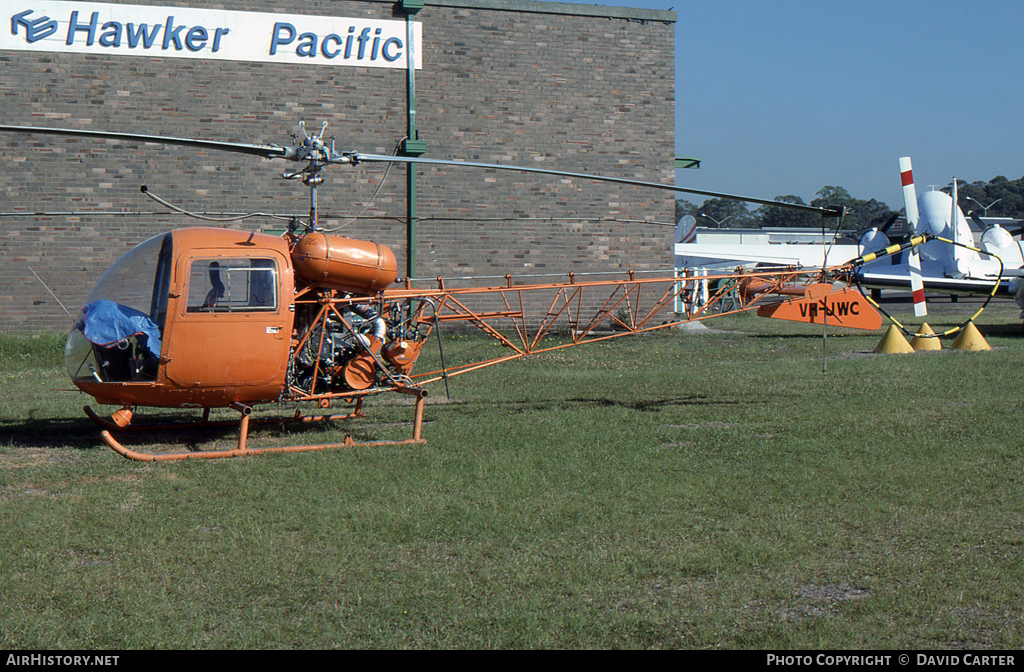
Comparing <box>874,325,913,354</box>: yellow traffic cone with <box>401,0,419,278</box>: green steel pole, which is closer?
<box>874,325,913,354</box>: yellow traffic cone

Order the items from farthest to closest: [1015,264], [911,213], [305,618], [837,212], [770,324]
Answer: [1015,264] → [770,324] → [911,213] → [837,212] → [305,618]

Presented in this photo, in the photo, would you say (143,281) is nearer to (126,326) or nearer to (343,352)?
(126,326)

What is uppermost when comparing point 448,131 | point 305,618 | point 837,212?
point 448,131

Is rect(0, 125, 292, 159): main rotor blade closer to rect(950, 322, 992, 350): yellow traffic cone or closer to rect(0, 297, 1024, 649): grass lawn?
rect(0, 297, 1024, 649): grass lawn

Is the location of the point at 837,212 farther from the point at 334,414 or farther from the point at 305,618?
the point at 305,618

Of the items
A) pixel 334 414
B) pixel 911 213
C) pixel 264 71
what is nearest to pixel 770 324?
pixel 911 213

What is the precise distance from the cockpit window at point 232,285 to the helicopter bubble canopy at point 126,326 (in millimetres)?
307

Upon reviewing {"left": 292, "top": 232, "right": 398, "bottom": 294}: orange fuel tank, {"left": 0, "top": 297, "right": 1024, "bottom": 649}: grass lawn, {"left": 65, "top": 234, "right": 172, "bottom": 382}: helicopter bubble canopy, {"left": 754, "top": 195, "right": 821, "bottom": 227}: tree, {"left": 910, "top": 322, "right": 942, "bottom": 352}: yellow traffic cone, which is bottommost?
{"left": 0, "top": 297, "right": 1024, "bottom": 649}: grass lawn

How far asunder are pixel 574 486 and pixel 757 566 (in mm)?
2192

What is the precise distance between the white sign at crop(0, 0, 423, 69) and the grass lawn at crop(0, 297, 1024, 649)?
1085 centimetres

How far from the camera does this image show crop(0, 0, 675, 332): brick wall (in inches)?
730

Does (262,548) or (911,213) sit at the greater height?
(911,213)

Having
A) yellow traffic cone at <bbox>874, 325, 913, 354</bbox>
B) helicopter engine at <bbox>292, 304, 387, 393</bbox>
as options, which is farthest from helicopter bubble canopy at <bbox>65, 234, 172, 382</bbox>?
yellow traffic cone at <bbox>874, 325, 913, 354</bbox>
